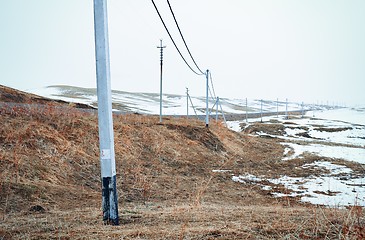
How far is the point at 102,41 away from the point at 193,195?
5.10 metres

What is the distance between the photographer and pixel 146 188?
869cm

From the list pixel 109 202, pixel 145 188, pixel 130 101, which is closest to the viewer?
pixel 109 202

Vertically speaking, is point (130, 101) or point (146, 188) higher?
Result: point (130, 101)

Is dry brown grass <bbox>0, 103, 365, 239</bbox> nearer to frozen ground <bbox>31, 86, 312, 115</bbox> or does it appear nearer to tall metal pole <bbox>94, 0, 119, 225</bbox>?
tall metal pole <bbox>94, 0, 119, 225</bbox>

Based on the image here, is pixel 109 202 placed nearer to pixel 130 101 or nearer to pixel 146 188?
pixel 146 188

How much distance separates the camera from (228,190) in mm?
9352

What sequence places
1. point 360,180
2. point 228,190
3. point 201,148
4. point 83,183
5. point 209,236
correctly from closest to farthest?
point 209,236
point 83,183
point 228,190
point 360,180
point 201,148

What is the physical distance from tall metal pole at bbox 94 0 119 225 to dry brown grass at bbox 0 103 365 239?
395 mm

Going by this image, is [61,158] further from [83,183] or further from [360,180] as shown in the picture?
[360,180]

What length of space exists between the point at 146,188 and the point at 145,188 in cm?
5

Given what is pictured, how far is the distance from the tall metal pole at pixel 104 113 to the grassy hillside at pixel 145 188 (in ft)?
1.35

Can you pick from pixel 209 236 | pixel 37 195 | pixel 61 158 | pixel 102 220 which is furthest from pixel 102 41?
pixel 61 158

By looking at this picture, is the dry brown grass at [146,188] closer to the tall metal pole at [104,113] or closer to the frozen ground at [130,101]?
the tall metal pole at [104,113]

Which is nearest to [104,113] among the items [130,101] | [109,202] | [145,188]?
[109,202]
